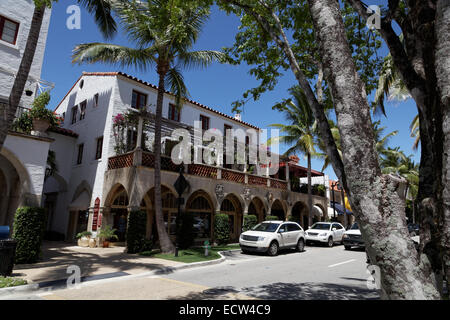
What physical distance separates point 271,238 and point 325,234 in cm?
758

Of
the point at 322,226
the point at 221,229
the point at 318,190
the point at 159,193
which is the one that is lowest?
the point at 221,229

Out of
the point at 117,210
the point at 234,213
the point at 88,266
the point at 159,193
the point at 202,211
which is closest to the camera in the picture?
the point at 88,266

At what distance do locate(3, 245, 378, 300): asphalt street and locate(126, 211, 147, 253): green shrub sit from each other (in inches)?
174

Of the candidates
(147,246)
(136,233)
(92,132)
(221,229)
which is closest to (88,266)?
(136,233)

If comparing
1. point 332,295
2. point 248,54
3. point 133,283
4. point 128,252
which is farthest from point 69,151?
point 332,295

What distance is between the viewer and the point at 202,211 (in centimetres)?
2006

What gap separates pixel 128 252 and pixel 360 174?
13.9m

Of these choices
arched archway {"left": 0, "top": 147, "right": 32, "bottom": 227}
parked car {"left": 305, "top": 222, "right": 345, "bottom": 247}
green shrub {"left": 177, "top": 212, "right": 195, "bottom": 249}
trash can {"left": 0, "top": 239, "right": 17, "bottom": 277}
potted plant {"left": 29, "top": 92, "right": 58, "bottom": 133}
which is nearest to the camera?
trash can {"left": 0, "top": 239, "right": 17, "bottom": 277}

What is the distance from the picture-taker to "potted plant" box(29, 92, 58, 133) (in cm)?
1235

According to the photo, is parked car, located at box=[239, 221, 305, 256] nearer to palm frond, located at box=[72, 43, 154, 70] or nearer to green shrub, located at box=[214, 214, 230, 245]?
green shrub, located at box=[214, 214, 230, 245]

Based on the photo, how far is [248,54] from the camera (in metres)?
8.02

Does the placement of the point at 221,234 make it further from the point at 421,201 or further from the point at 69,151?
the point at 421,201

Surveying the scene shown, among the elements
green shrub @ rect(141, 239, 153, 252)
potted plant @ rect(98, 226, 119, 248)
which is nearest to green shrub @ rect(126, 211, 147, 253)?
green shrub @ rect(141, 239, 153, 252)

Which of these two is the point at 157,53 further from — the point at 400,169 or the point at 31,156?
the point at 400,169
